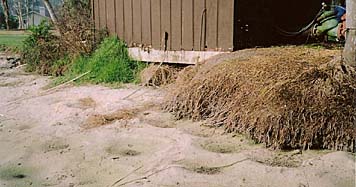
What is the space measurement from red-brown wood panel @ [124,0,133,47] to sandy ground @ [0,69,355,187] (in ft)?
6.26

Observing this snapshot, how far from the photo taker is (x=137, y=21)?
6812mm

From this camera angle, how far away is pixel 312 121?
139 inches

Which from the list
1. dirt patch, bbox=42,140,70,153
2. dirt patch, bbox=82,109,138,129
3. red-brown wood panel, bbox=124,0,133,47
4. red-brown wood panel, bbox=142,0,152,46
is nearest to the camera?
dirt patch, bbox=42,140,70,153

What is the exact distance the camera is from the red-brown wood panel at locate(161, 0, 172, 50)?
638cm

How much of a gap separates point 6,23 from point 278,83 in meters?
18.2

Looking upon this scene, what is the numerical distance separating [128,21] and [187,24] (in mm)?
1211

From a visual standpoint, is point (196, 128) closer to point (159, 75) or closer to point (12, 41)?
point (159, 75)

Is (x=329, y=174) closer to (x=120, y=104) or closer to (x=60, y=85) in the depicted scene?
(x=120, y=104)

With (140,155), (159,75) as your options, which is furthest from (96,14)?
(140,155)

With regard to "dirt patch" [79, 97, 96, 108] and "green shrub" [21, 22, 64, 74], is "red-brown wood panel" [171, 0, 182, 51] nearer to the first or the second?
"dirt patch" [79, 97, 96, 108]

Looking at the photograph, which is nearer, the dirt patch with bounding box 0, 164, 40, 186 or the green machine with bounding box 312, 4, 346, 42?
the dirt patch with bounding box 0, 164, 40, 186

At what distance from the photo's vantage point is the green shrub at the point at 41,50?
25.9 ft

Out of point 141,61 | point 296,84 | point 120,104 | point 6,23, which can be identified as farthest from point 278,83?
point 6,23

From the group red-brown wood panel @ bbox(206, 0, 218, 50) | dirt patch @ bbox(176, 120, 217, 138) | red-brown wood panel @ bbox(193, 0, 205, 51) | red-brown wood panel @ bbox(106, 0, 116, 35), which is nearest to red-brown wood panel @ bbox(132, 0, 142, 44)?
red-brown wood panel @ bbox(106, 0, 116, 35)
